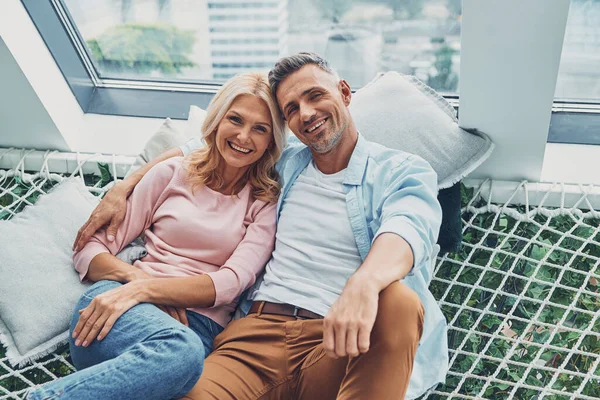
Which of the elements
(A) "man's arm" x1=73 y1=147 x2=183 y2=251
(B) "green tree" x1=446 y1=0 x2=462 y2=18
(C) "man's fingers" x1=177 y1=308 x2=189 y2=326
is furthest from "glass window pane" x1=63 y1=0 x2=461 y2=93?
(C) "man's fingers" x1=177 y1=308 x2=189 y2=326

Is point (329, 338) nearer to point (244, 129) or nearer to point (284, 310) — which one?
point (284, 310)

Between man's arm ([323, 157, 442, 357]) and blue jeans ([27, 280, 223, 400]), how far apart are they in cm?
37

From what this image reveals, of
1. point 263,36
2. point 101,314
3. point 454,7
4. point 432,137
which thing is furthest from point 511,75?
point 101,314

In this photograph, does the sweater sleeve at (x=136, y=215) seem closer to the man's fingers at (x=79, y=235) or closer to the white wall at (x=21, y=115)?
the man's fingers at (x=79, y=235)

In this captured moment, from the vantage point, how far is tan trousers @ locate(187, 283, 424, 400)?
1568 mm

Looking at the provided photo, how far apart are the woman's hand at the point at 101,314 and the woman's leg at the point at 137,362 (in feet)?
0.05

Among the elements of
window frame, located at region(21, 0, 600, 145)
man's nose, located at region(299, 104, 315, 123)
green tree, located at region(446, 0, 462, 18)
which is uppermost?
green tree, located at region(446, 0, 462, 18)

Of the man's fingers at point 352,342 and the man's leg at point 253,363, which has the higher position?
the man's fingers at point 352,342

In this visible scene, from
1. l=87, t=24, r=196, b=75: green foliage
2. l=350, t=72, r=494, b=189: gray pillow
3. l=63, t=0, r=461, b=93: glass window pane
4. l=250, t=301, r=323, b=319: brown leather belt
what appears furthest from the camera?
l=87, t=24, r=196, b=75: green foliage

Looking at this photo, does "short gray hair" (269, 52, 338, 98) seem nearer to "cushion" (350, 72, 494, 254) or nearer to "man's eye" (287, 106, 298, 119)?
"man's eye" (287, 106, 298, 119)

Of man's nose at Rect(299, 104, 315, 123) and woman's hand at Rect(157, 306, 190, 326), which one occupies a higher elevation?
man's nose at Rect(299, 104, 315, 123)

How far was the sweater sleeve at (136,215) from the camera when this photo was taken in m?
2.10

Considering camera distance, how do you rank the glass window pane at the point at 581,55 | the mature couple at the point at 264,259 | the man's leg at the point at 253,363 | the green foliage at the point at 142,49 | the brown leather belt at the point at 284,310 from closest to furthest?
the mature couple at the point at 264,259 < the man's leg at the point at 253,363 < the brown leather belt at the point at 284,310 < the glass window pane at the point at 581,55 < the green foliage at the point at 142,49

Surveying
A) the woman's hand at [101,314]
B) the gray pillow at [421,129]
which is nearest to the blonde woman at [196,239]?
the woman's hand at [101,314]
